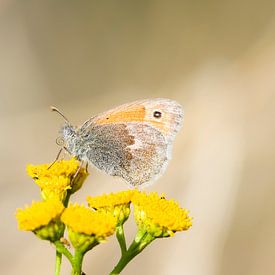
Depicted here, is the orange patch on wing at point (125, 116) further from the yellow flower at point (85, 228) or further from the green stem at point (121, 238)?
the yellow flower at point (85, 228)

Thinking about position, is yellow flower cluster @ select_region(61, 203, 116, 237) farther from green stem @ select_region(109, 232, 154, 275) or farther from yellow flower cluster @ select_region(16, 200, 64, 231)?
green stem @ select_region(109, 232, 154, 275)

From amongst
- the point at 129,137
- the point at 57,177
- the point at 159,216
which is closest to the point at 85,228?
the point at 159,216

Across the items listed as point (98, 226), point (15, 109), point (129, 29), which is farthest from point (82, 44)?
point (98, 226)

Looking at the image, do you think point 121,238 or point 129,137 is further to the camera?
point 129,137

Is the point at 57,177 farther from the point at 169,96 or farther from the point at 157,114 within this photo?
the point at 169,96

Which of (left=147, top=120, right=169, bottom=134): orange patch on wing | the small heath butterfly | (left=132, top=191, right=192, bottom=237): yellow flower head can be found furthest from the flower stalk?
(left=147, top=120, right=169, bottom=134): orange patch on wing

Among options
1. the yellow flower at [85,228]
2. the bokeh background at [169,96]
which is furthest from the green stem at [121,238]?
the bokeh background at [169,96]

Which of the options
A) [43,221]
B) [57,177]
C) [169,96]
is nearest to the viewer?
[43,221]
